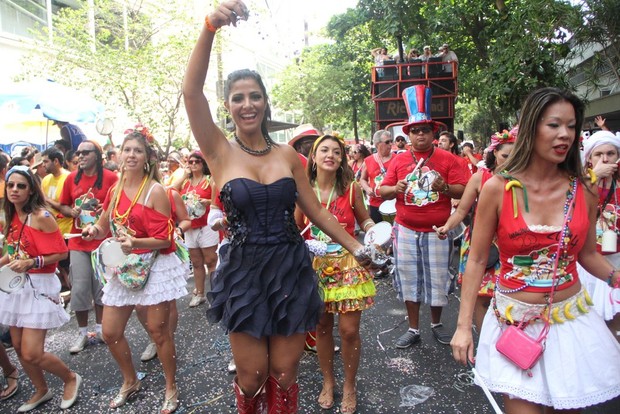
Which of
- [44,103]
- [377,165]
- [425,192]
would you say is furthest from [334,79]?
[425,192]

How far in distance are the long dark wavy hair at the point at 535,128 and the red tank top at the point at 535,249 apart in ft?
0.43

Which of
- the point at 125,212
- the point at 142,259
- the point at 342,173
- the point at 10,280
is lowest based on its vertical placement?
the point at 10,280

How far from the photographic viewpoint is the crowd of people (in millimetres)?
2109

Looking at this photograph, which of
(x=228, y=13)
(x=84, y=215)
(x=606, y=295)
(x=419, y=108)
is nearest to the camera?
(x=228, y=13)

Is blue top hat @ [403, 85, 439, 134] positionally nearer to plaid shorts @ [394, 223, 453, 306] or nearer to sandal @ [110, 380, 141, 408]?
plaid shorts @ [394, 223, 453, 306]

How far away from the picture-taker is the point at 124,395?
3607 mm

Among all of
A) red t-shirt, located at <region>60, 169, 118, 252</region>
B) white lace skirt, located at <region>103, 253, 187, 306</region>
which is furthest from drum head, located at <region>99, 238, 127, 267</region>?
red t-shirt, located at <region>60, 169, 118, 252</region>

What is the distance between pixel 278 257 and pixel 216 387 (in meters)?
2.01

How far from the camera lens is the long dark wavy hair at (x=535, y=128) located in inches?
83.7

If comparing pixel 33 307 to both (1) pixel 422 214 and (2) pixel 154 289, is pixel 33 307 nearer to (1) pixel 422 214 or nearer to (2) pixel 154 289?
(2) pixel 154 289

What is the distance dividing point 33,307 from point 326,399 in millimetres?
2261

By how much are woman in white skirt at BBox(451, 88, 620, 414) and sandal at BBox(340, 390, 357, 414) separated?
1367 millimetres

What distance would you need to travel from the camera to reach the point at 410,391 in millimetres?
3611

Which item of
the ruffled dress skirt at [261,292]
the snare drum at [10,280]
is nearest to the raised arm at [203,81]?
the ruffled dress skirt at [261,292]
